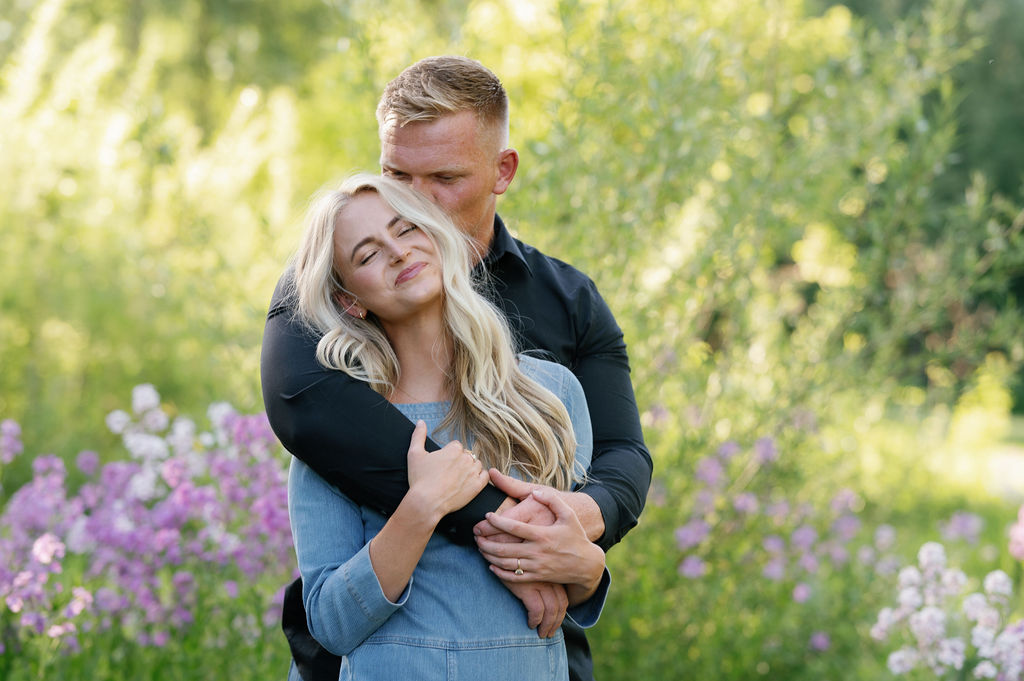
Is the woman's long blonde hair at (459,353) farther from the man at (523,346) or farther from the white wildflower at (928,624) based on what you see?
the white wildflower at (928,624)

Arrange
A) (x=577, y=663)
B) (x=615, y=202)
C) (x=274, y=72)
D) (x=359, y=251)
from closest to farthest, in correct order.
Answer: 1. (x=359, y=251)
2. (x=577, y=663)
3. (x=615, y=202)
4. (x=274, y=72)

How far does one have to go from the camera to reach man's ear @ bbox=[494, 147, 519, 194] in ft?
8.75

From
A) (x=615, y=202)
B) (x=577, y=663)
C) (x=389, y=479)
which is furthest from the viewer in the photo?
(x=615, y=202)

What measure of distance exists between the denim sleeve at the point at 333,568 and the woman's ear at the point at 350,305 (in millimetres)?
333

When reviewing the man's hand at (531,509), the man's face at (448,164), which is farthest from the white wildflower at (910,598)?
the man's face at (448,164)

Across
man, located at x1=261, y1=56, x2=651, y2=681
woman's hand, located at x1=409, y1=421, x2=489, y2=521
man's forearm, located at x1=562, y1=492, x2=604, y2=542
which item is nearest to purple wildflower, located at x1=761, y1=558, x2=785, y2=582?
man, located at x1=261, y1=56, x2=651, y2=681

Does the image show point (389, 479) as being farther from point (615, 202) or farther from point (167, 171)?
point (167, 171)

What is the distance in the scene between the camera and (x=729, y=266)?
156 inches

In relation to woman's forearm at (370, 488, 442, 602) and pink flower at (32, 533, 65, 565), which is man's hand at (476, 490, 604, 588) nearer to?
woman's forearm at (370, 488, 442, 602)

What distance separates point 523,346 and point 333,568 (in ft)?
2.44

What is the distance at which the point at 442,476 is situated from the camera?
1.86 metres

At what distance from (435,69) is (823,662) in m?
2.96

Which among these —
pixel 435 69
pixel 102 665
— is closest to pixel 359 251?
pixel 435 69

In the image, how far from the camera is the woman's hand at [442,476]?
5.98 ft
